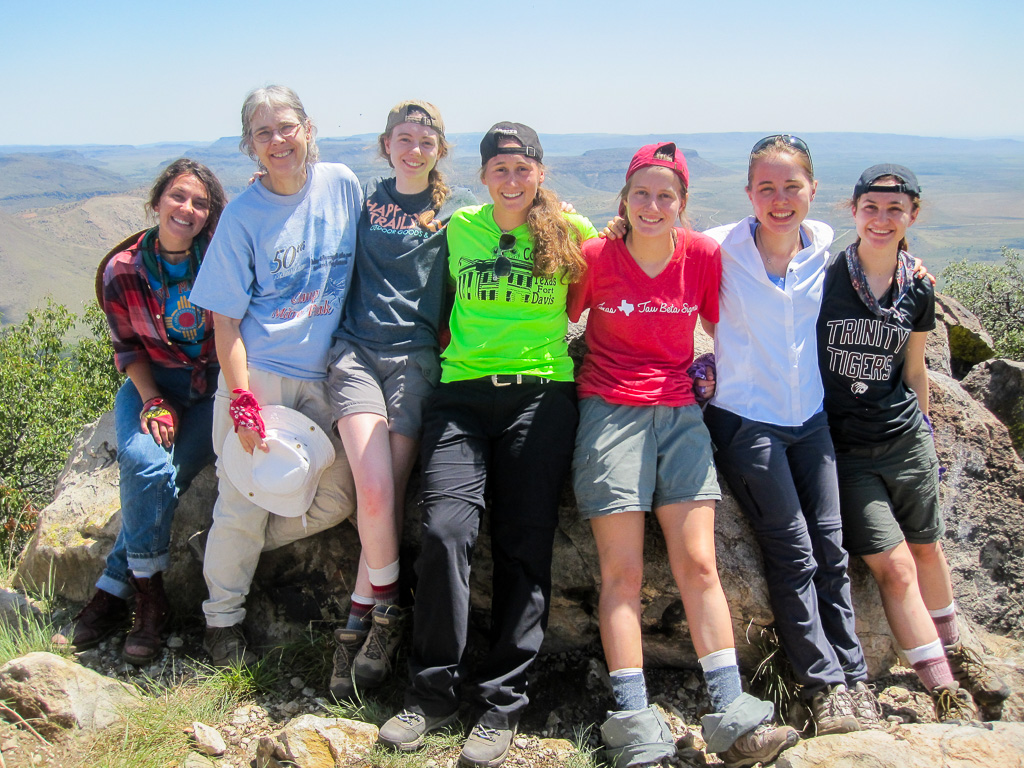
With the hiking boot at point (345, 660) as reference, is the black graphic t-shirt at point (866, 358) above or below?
above

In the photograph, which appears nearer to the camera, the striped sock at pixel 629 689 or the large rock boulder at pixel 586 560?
the striped sock at pixel 629 689

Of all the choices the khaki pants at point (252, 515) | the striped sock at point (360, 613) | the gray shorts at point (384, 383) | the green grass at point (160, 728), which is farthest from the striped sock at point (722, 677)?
the green grass at point (160, 728)

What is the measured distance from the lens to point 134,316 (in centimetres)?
465

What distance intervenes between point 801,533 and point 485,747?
1.99m

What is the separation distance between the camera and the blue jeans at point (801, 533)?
3832mm

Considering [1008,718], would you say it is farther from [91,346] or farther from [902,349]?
[91,346]

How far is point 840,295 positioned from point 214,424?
3850 millimetres

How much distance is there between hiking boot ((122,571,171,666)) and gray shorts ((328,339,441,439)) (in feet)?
5.27

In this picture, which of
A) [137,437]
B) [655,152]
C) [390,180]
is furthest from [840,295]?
[137,437]

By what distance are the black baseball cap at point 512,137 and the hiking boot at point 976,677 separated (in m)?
3.86

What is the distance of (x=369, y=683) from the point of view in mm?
3957

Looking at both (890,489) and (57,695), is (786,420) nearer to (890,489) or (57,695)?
(890,489)

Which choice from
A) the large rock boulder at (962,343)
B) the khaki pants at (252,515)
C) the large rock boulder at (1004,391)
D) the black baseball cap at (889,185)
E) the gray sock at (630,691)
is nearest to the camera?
the gray sock at (630,691)

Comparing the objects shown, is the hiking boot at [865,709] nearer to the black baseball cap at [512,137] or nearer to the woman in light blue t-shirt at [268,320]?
the woman in light blue t-shirt at [268,320]
